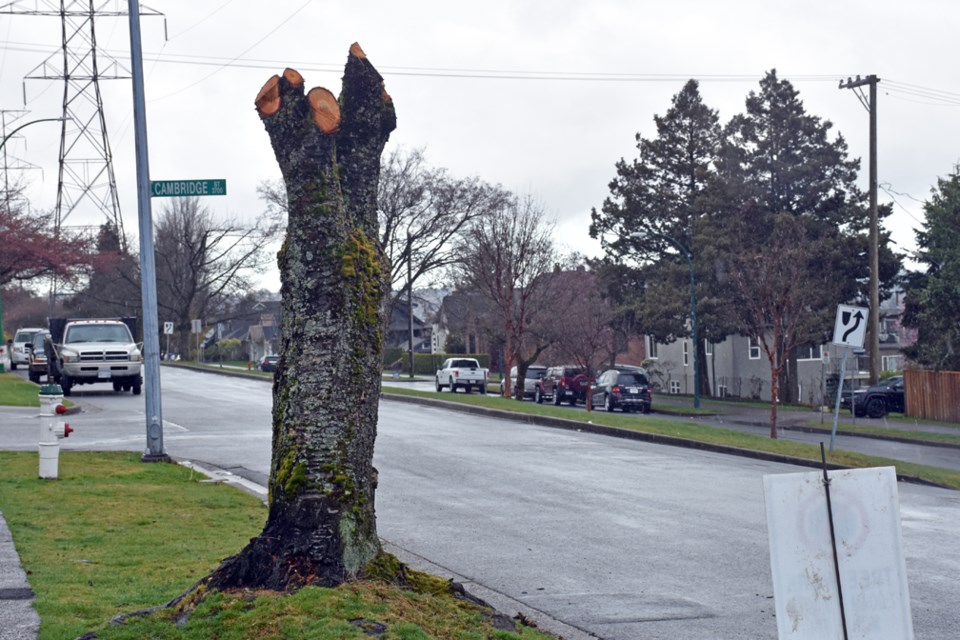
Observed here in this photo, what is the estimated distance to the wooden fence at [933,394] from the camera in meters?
38.7

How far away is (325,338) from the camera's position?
6574mm

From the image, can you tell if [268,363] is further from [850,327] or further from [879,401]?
[850,327]

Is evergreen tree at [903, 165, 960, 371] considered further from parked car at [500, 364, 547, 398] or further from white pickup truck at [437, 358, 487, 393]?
white pickup truck at [437, 358, 487, 393]

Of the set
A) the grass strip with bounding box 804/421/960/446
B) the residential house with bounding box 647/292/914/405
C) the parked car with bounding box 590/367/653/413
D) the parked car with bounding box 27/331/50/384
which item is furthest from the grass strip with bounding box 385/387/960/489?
the residential house with bounding box 647/292/914/405

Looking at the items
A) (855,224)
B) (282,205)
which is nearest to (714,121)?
(855,224)

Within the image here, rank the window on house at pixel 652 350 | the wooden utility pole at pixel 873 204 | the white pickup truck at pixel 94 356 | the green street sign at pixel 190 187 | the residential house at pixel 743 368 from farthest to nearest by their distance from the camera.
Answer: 1. the window on house at pixel 652 350
2. the residential house at pixel 743 368
3. the wooden utility pole at pixel 873 204
4. the white pickup truck at pixel 94 356
5. the green street sign at pixel 190 187

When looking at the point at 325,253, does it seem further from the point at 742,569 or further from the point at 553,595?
the point at 742,569

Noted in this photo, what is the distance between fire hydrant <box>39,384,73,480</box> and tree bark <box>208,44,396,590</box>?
756 cm

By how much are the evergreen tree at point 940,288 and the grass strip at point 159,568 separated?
34.0m

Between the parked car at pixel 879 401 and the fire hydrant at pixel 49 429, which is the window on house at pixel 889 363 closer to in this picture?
the parked car at pixel 879 401

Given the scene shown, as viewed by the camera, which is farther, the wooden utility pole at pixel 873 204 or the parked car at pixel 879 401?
the parked car at pixel 879 401

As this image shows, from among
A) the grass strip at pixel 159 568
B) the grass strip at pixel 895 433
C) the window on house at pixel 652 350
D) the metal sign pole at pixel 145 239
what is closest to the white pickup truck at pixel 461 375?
the window on house at pixel 652 350

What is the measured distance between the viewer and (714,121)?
2067 inches

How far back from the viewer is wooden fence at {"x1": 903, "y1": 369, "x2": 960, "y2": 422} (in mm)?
38688
